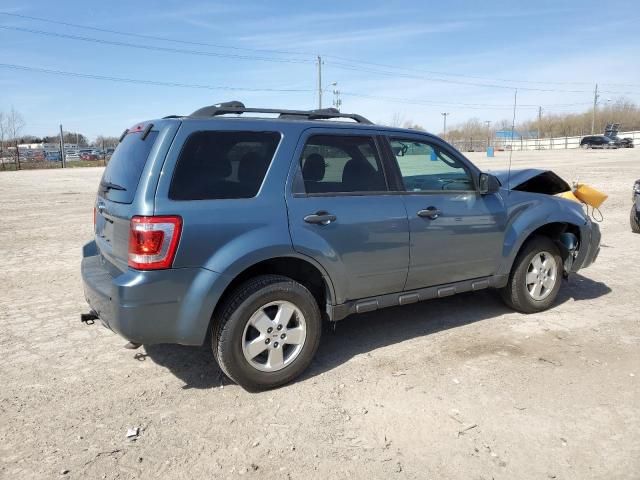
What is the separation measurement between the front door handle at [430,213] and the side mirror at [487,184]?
Result: 0.59m

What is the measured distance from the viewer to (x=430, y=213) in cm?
425

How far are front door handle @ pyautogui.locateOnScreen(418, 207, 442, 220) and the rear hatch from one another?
7.05 feet

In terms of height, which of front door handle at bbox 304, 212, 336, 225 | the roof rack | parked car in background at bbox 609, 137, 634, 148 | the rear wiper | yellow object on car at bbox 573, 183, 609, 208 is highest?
parked car in background at bbox 609, 137, 634, 148

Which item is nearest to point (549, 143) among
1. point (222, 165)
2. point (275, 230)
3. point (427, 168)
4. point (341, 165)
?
point (427, 168)

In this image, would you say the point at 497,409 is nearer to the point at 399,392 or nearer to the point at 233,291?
the point at 399,392

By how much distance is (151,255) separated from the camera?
10.4 feet

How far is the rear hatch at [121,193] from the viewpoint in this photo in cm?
336

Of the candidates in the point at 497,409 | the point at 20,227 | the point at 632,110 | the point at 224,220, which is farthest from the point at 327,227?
the point at 632,110

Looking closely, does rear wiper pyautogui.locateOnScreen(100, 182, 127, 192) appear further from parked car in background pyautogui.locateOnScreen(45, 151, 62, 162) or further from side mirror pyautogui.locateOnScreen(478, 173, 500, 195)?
parked car in background pyautogui.locateOnScreen(45, 151, 62, 162)

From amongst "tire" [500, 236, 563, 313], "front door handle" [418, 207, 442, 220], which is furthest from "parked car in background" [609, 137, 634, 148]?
"front door handle" [418, 207, 442, 220]

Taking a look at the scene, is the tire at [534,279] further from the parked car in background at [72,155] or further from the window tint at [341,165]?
the parked car in background at [72,155]

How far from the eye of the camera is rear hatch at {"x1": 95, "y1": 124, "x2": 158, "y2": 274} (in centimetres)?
336

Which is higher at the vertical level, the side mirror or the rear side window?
the rear side window

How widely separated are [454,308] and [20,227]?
9078 mm
